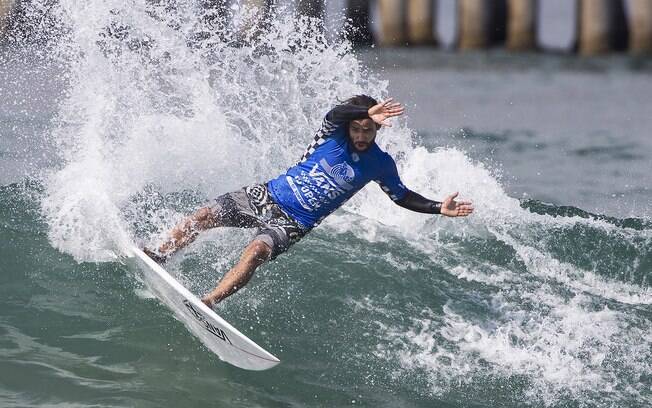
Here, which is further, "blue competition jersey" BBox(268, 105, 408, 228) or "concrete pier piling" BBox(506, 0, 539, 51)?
"concrete pier piling" BBox(506, 0, 539, 51)

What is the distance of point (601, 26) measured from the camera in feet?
75.4

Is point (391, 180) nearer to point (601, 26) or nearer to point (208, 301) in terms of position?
point (208, 301)

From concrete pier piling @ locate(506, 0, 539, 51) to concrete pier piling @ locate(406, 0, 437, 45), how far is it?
176cm

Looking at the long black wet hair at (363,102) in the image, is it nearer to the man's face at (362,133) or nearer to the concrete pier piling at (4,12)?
the man's face at (362,133)

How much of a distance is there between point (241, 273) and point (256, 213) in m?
0.82

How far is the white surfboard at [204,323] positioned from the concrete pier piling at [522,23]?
51.6 ft

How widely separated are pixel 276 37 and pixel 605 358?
6.42 m

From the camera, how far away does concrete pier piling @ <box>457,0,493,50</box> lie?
75.7 ft

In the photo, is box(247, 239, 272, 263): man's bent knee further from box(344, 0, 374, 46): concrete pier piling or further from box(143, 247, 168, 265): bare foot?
box(344, 0, 374, 46): concrete pier piling

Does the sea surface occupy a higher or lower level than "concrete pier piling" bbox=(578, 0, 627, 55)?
lower

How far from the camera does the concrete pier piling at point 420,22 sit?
23.6 m

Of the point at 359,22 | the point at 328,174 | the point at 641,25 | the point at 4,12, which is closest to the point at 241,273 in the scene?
the point at 328,174

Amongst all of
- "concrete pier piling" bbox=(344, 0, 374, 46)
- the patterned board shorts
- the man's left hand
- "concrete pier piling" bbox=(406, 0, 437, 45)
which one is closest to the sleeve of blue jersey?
the man's left hand

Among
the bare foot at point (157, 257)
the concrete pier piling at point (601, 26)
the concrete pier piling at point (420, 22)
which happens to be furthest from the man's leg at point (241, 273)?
the concrete pier piling at point (601, 26)
